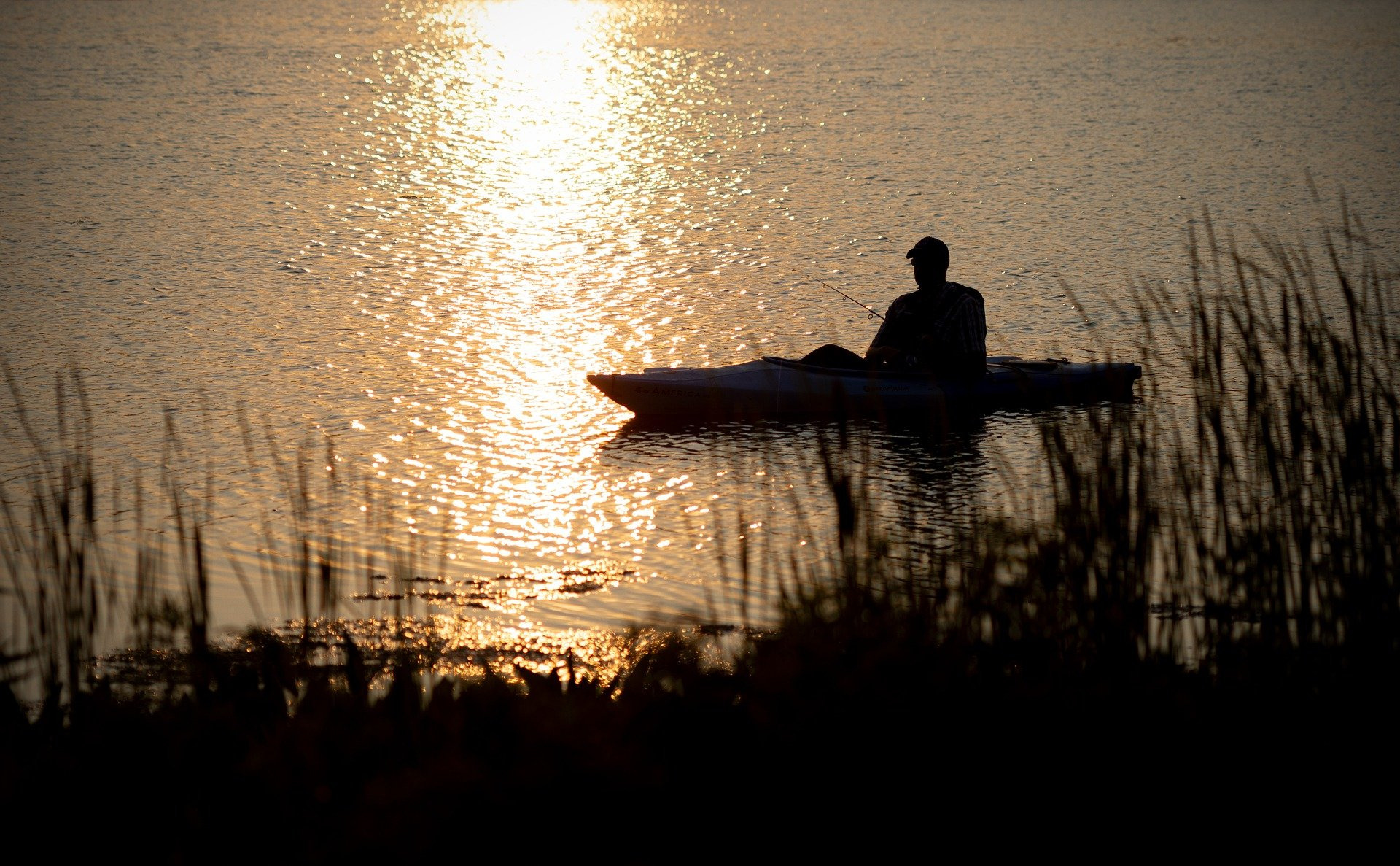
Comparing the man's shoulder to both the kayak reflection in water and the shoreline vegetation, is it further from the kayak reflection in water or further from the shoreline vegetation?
the shoreline vegetation

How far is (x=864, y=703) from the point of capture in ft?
12.7

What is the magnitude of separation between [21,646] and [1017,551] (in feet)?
10.8

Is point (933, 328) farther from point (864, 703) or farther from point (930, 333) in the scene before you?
point (864, 703)

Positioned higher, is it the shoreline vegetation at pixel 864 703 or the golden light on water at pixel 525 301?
the golden light on water at pixel 525 301

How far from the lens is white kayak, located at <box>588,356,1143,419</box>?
9562 millimetres

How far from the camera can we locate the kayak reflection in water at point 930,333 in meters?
9.39

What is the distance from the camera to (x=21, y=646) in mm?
5352

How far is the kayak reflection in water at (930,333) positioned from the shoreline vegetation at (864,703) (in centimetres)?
461

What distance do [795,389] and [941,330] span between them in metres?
0.93

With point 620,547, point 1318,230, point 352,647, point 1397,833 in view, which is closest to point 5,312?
point 620,547

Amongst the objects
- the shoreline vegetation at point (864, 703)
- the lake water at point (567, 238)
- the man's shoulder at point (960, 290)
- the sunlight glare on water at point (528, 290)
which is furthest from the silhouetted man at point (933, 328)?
the shoreline vegetation at point (864, 703)

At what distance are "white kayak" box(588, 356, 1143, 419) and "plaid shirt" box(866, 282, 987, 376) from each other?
142mm

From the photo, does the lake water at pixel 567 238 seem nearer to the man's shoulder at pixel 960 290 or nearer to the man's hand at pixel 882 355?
the man's hand at pixel 882 355

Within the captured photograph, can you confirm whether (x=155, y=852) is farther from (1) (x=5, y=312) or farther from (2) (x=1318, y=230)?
(2) (x=1318, y=230)
